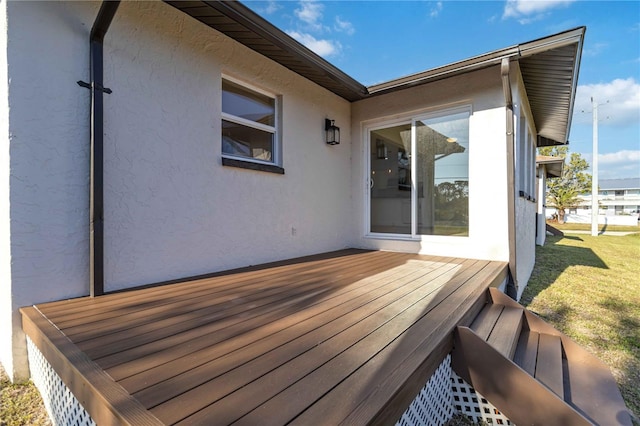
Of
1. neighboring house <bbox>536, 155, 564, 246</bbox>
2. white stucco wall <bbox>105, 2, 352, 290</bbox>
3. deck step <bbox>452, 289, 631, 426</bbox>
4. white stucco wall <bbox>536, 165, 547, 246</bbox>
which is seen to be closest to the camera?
deck step <bbox>452, 289, 631, 426</bbox>

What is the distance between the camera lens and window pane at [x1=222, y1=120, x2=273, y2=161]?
11.1 feet

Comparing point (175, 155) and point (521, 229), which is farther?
point (521, 229)

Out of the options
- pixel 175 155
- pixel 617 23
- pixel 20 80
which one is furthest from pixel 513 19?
pixel 20 80

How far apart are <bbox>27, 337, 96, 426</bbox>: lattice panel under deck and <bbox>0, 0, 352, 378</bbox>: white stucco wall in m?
0.19

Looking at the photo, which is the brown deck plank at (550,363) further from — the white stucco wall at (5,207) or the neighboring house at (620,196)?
the neighboring house at (620,196)

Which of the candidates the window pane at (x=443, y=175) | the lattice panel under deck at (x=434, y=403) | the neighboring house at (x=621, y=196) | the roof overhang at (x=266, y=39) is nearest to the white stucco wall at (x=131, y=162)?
the roof overhang at (x=266, y=39)

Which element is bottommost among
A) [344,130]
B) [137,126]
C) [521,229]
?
[521,229]

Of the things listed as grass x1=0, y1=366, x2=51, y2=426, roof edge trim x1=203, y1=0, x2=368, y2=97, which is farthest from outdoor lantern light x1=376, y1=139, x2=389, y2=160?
grass x1=0, y1=366, x2=51, y2=426

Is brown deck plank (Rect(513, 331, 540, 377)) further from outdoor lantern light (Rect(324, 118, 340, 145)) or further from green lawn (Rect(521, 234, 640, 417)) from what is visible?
outdoor lantern light (Rect(324, 118, 340, 145))

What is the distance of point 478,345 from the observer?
166 centimetres

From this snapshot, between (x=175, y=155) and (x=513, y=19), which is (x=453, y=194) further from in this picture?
(x=513, y=19)

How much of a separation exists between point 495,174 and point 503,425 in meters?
3.12

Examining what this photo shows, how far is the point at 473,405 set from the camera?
69.1 inches

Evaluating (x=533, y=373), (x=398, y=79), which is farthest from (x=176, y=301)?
(x=398, y=79)
